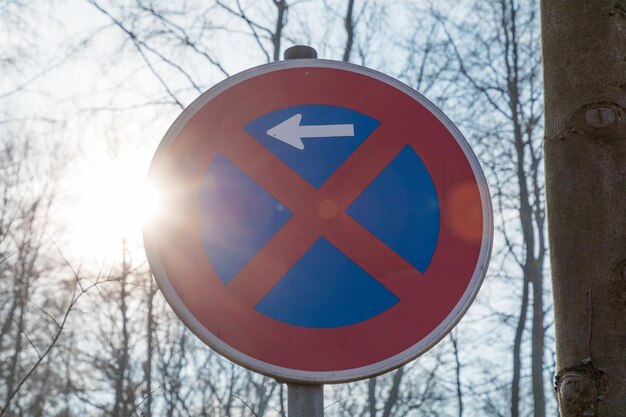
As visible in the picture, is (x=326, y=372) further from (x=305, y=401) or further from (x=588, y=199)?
(x=588, y=199)

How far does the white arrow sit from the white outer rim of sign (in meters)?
0.12

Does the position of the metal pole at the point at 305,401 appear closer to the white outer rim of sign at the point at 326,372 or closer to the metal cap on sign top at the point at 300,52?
the white outer rim of sign at the point at 326,372

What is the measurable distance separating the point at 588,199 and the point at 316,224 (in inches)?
20.6

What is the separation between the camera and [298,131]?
75.2 inches

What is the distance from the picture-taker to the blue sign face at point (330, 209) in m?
1.79

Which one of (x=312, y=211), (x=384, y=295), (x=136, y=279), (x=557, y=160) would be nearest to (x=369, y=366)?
(x=384, y=295)

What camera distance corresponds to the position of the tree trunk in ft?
5.23

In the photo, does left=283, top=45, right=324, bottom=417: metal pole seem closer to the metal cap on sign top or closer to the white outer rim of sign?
the white outer rim of sign

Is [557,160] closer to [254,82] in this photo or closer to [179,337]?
[254,82]

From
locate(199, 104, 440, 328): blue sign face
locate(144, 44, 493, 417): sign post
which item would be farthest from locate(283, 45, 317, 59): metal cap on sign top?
locate(199, 104, 440, 328): blue sign face

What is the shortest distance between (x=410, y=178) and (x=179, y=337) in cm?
895

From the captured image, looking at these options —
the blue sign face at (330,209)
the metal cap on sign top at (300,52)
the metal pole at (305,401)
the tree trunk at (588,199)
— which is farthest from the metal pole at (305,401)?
the metal cap on sign top at (300,52)

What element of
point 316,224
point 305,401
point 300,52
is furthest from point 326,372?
point 300,52

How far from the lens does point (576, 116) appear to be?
1728 mm
